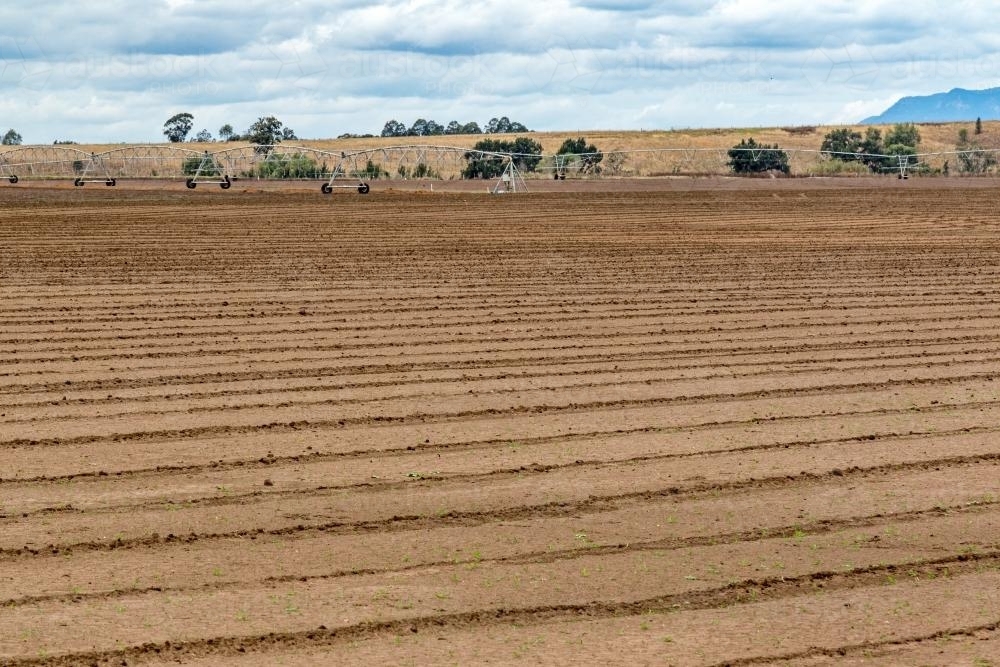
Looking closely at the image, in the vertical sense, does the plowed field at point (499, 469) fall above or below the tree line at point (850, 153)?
below

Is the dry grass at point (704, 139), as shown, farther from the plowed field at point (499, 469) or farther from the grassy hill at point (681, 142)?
the plowed field at point (499, 469)

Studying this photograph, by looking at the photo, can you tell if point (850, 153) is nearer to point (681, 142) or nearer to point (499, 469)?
point (681, 142)

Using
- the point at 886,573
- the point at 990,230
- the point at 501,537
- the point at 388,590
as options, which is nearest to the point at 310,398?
the point at 501,537

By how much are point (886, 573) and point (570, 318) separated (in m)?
8.45

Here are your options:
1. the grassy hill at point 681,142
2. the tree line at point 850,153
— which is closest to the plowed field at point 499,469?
the tree line at point 850,153

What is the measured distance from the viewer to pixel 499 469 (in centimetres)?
847

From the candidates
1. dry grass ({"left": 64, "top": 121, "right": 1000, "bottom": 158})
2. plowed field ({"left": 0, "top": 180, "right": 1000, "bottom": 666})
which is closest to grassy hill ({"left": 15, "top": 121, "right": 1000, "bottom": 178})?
dry grass ({"left": 64, "top": 121, "right": 1000, "bottom": 158})

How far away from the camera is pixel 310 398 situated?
10.6 metres

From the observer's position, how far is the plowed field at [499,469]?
19.3ft

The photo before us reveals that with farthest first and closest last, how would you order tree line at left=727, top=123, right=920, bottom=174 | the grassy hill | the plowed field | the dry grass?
the dry grass, the grassy hill, tree line at left=727, top=123, right=920, bottom=174, the plowed field

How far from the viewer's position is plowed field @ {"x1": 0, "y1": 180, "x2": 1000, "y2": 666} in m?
5.89

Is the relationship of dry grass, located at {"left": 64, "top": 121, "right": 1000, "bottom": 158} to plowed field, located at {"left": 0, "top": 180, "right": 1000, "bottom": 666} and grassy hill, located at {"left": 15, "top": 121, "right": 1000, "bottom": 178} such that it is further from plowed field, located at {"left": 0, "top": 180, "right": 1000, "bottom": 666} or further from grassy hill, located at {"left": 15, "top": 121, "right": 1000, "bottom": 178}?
plowed field, located at {"left": 0, "top": 180, "right": 1000, "bottom": 666}

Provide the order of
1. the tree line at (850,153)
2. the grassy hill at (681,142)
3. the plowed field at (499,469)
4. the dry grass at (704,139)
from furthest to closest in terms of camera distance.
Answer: the dry grass at (704,139) → the grassy hill at (681,142) → the tree line at (850,153) → the plowed field at (499,469)

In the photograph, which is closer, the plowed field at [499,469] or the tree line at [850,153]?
the plowed field at [499,469]
